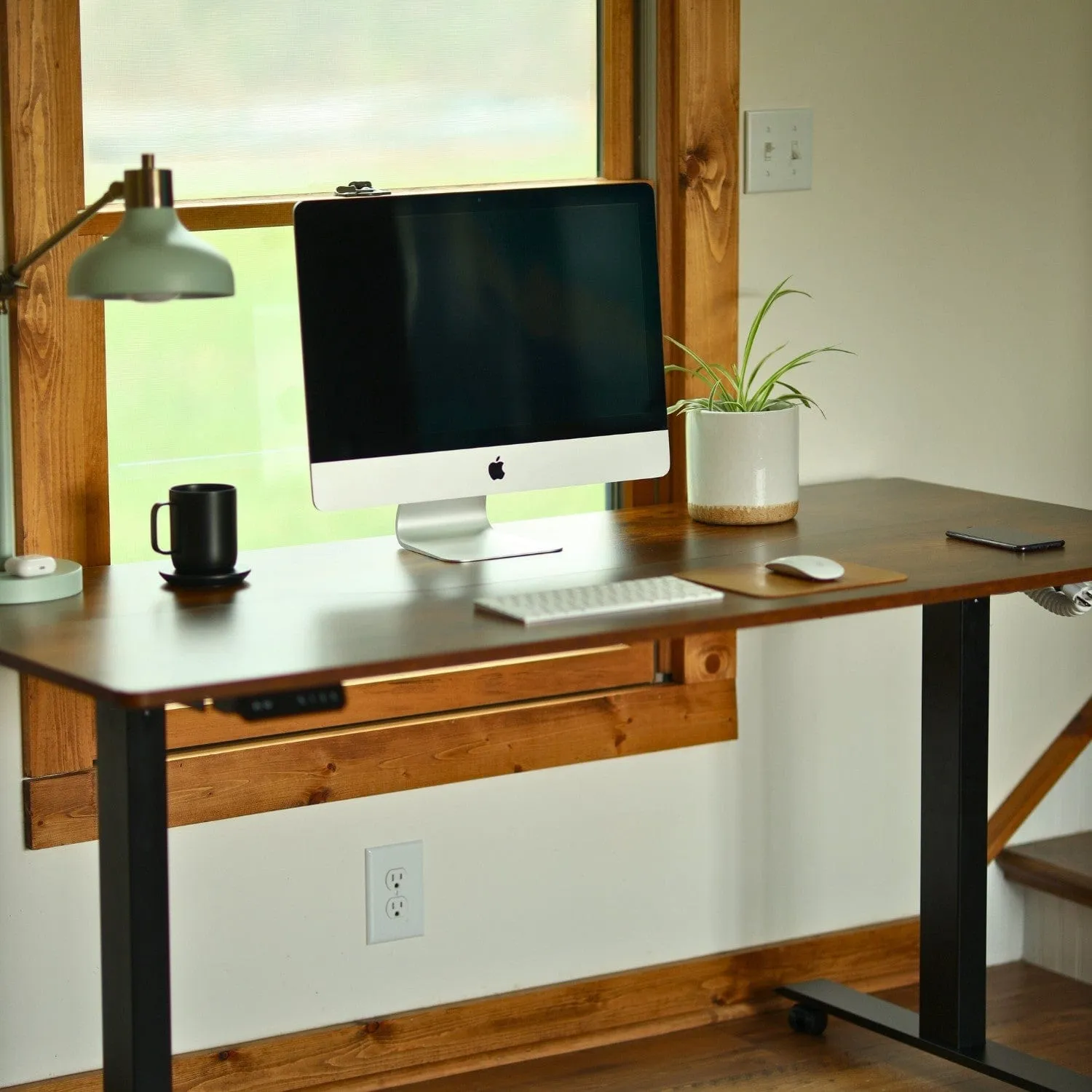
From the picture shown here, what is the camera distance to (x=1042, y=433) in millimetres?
2773

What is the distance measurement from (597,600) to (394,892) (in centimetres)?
74

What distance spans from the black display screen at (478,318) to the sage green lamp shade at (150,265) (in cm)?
24

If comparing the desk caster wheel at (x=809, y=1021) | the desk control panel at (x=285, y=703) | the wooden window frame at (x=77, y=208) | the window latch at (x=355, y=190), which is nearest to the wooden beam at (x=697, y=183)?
the wooden window frame at (x=77, y=208)

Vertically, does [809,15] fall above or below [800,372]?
above

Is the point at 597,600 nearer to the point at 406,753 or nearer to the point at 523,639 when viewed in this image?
the point at 523,639

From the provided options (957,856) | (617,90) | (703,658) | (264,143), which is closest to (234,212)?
(264,143)

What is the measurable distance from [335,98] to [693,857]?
118 centimetres

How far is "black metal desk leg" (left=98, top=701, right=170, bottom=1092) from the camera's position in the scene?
1678 mm

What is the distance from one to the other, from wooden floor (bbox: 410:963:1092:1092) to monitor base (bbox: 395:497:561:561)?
77 centimetres

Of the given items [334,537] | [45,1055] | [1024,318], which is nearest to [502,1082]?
[45,1055]

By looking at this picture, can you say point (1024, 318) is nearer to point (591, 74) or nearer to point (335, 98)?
point (591, 74)

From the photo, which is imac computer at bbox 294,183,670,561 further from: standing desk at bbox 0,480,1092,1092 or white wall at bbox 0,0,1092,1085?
white wall at bbox 0,0,1092,1085

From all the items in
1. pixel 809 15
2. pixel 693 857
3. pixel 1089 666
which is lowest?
pixel 693 857

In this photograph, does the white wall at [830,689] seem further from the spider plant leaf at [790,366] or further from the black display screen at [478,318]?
the black display screen at [478,318]
